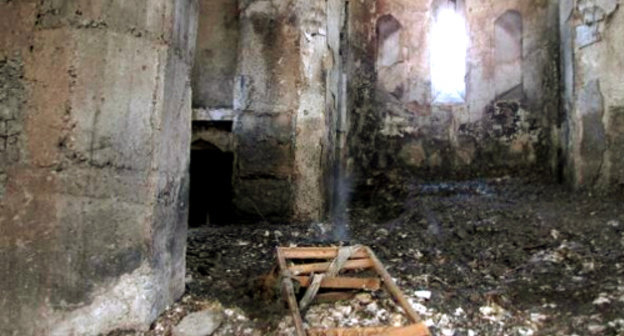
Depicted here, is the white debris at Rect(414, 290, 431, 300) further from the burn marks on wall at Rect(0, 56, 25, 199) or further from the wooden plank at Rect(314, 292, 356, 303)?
the burn marks on wall at Rect(0, 56, 25, 199)

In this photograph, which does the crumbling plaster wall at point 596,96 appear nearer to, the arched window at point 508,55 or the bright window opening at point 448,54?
the arched window at point 508,55

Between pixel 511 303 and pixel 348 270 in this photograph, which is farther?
pixel 348 270

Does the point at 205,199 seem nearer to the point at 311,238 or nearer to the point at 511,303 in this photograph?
the point at 311,238

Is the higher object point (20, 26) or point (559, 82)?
point (559, 82)

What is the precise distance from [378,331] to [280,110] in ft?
10.6

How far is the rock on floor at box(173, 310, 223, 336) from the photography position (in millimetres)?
2277

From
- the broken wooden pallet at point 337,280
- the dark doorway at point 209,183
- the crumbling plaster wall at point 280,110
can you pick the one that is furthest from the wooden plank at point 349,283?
the dark doorway at point 209,183

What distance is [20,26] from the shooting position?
2207 mm

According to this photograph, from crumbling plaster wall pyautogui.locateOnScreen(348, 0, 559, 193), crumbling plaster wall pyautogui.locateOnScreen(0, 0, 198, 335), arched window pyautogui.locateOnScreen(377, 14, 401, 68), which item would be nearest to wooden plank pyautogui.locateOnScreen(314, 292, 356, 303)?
crumbling plaster wall pyautogui.locateOnScreen(0, 0, 198, 335)

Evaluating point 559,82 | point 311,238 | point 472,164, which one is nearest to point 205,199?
point 311,238

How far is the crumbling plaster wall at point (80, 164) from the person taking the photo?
2129 mm

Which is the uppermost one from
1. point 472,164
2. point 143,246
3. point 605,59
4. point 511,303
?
point 605,59

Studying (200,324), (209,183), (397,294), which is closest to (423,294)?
(397,294)

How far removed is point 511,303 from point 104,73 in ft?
8.51
